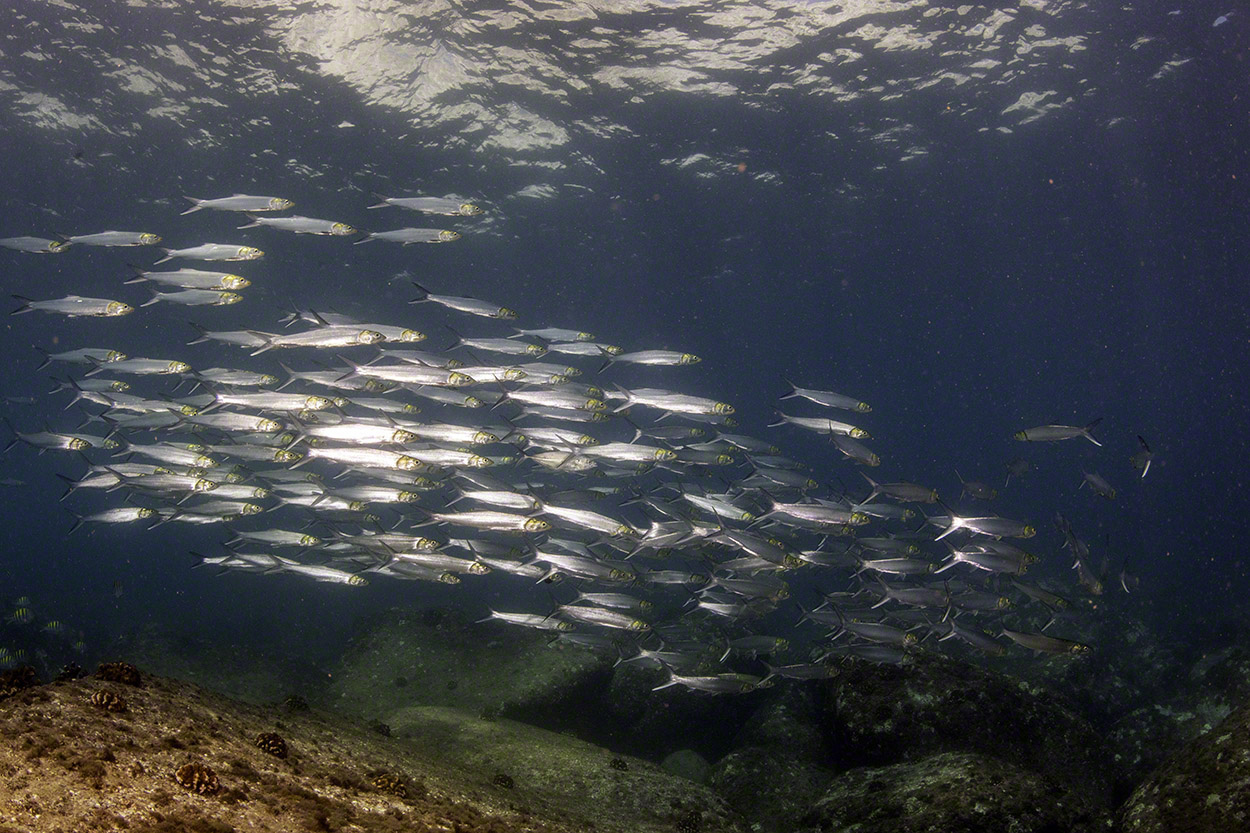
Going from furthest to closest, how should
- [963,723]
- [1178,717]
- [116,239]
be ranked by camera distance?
1. [116,239]
2. [1178,717]
3. [963,723]

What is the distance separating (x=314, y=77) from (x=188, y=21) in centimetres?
259

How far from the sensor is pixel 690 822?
5980mm

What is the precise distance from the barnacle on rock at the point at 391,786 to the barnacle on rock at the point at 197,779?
111 centimetres

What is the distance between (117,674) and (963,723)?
8513 mm

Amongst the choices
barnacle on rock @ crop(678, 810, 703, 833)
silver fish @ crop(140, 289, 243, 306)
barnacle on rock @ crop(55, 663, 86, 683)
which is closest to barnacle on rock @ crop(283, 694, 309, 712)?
barnacle on rock @ crop(55, 663, 86, 683)

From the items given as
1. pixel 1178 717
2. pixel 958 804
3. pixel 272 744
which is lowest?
pixel 1178 717

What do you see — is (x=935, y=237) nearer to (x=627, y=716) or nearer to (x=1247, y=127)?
(x=1247, y=127)

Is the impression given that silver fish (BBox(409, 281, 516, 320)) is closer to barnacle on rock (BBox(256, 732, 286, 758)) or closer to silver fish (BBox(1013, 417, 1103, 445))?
barnacle on rock (BBox(256, 732, 286, 758))

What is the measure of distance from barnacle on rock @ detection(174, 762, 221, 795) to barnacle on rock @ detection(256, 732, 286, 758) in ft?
2.99

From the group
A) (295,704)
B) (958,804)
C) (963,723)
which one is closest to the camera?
(958,804)

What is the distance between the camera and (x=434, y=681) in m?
11.0

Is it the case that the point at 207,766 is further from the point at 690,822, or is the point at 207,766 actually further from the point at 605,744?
the point at 605,744

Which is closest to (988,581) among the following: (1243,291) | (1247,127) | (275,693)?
(275,693)

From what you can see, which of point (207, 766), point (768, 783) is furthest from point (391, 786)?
point (768, 783)
